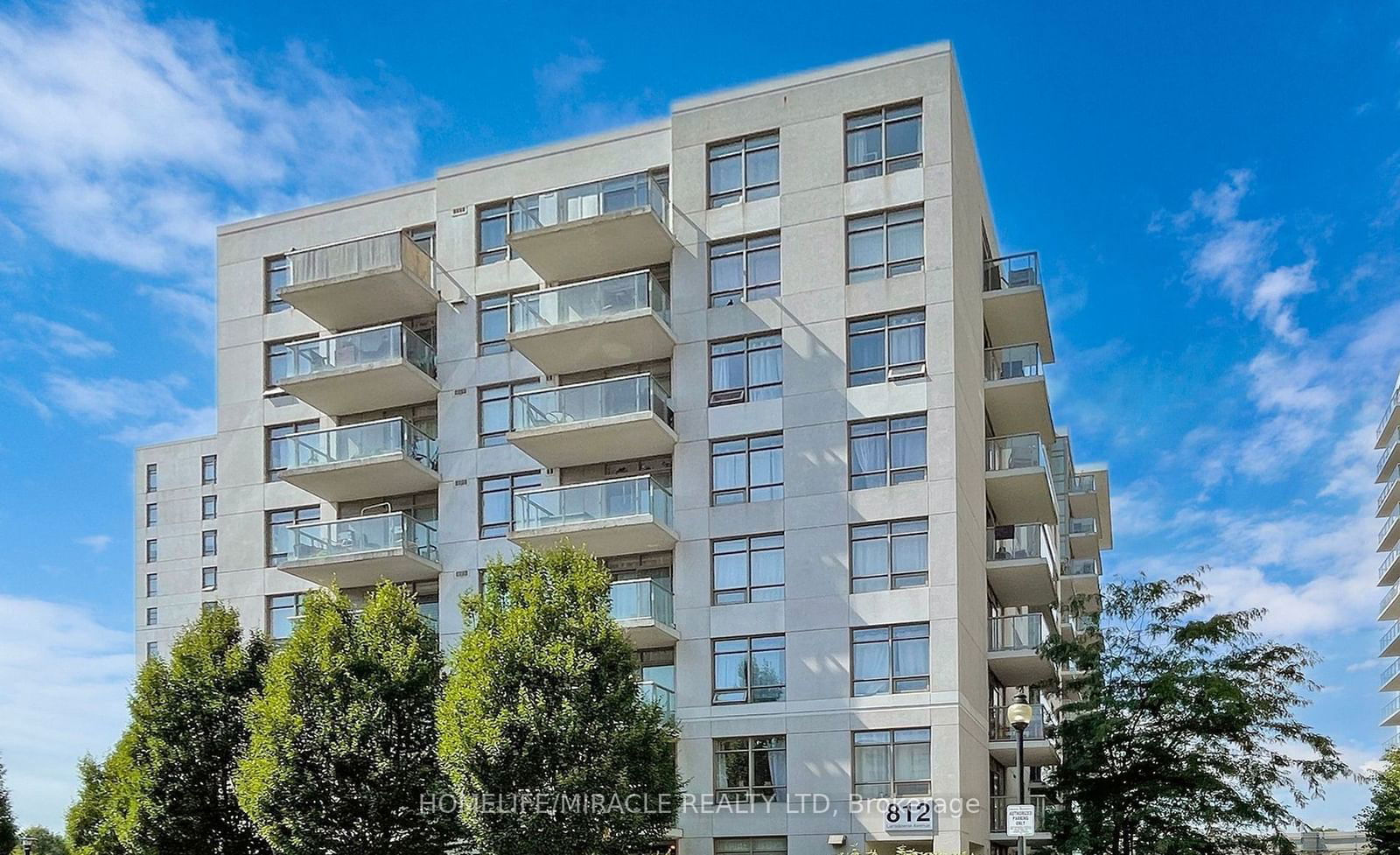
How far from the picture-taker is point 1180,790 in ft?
96.6

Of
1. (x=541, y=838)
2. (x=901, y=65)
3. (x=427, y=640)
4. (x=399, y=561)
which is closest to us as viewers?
(x=541, y=838)

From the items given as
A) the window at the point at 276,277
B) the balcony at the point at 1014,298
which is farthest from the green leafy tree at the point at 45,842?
the balcony at the point at 1014,298

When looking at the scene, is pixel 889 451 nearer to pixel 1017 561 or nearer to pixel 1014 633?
pixel 1017 561

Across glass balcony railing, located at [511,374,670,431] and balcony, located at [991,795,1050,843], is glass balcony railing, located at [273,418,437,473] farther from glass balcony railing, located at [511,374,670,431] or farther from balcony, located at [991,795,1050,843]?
balcony, located at [991,795,1050,843]

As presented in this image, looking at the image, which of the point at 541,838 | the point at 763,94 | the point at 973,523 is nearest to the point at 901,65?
the point at 763,94

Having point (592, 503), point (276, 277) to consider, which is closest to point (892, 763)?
point (592, 503)

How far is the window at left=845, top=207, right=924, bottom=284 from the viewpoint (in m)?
30.4

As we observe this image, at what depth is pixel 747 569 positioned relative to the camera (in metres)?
30.5

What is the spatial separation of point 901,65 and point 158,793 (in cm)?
2351

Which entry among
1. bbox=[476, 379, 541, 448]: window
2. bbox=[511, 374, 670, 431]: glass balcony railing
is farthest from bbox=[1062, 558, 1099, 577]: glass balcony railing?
bbox=[476, 379, 541, 448]: window

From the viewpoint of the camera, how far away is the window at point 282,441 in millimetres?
36500

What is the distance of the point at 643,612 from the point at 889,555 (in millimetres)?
5678

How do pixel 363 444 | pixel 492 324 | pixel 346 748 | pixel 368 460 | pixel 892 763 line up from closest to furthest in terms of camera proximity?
pixel 346 748, pixel 892 763, pixel 368 460, pixel 363 444, pixel 492 324

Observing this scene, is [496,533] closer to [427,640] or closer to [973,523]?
[427,640]
